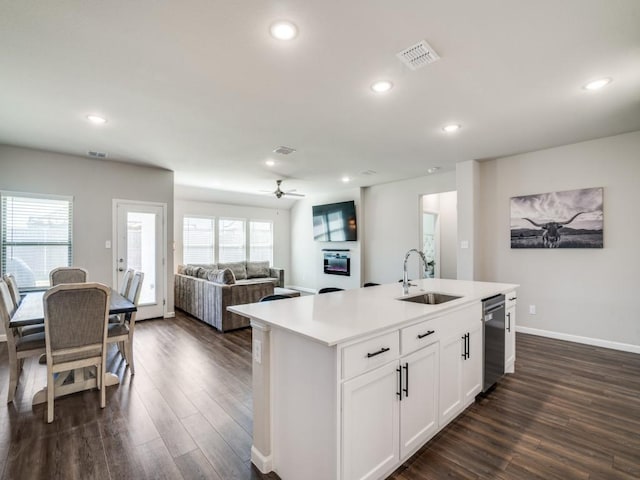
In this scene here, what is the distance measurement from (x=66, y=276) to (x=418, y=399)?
15.1ft

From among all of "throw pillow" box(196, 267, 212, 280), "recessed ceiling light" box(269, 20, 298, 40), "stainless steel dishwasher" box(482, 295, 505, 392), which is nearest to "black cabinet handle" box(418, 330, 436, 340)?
"stainless steel dishwasher" box(482, 295, 505, 392)

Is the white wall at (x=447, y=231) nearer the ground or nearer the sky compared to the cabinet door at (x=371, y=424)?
nearer the sky

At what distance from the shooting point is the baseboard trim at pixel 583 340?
3.86 metres

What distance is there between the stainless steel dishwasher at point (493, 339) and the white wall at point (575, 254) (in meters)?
2.07

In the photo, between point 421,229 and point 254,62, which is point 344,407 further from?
point 421,229

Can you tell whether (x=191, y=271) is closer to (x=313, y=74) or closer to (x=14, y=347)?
(x=14, y=347)

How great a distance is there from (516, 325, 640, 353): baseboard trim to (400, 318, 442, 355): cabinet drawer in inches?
137

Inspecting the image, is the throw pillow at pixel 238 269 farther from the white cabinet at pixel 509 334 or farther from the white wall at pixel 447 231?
the white cabinet at pixel 509 334

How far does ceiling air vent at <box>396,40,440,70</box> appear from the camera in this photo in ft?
6.96

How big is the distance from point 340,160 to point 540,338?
4030 millimetres

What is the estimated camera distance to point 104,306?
2.59m

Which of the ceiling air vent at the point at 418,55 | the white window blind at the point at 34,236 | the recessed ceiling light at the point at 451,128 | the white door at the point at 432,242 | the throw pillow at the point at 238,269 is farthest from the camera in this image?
the throw pillow at the point at 238,269

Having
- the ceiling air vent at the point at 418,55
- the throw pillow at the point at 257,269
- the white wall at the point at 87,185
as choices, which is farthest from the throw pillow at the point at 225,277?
the ceiling air vent at the point at 418,55

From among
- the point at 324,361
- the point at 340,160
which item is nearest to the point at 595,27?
the point at 324,361
